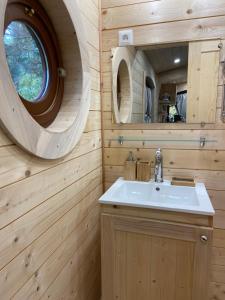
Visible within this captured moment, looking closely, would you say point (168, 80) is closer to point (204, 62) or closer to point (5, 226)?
point (204, 62)

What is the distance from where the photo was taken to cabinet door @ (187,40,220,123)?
1.47 meters

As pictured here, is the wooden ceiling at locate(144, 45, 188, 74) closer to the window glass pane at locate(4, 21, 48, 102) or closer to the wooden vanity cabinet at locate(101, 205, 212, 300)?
the window glass pane at locate(4, 21, 48, 102)

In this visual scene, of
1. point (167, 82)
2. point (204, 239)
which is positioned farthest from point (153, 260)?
point (167, 82)

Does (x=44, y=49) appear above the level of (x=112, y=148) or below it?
above

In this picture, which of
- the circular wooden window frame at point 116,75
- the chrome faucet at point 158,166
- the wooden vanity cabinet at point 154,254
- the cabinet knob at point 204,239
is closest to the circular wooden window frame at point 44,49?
the circular wooden window frame at point 116,75

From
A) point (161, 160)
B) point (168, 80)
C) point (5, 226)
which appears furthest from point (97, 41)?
point (5, 226)

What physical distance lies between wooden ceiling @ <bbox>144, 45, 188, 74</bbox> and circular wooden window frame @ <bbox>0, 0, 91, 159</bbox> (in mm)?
494

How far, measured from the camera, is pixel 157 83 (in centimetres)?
159

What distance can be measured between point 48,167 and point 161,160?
0.83 m

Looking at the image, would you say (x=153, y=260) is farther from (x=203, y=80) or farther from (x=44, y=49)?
(x=44, y=49)

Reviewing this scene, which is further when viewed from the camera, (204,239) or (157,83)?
(157,83)

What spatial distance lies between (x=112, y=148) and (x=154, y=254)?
2.63ft

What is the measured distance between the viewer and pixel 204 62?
1.49 meters

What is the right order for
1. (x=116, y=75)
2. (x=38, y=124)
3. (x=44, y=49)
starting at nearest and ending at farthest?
(x=38, y=124)
(x=44, y=49)
(x=116, y=75)
